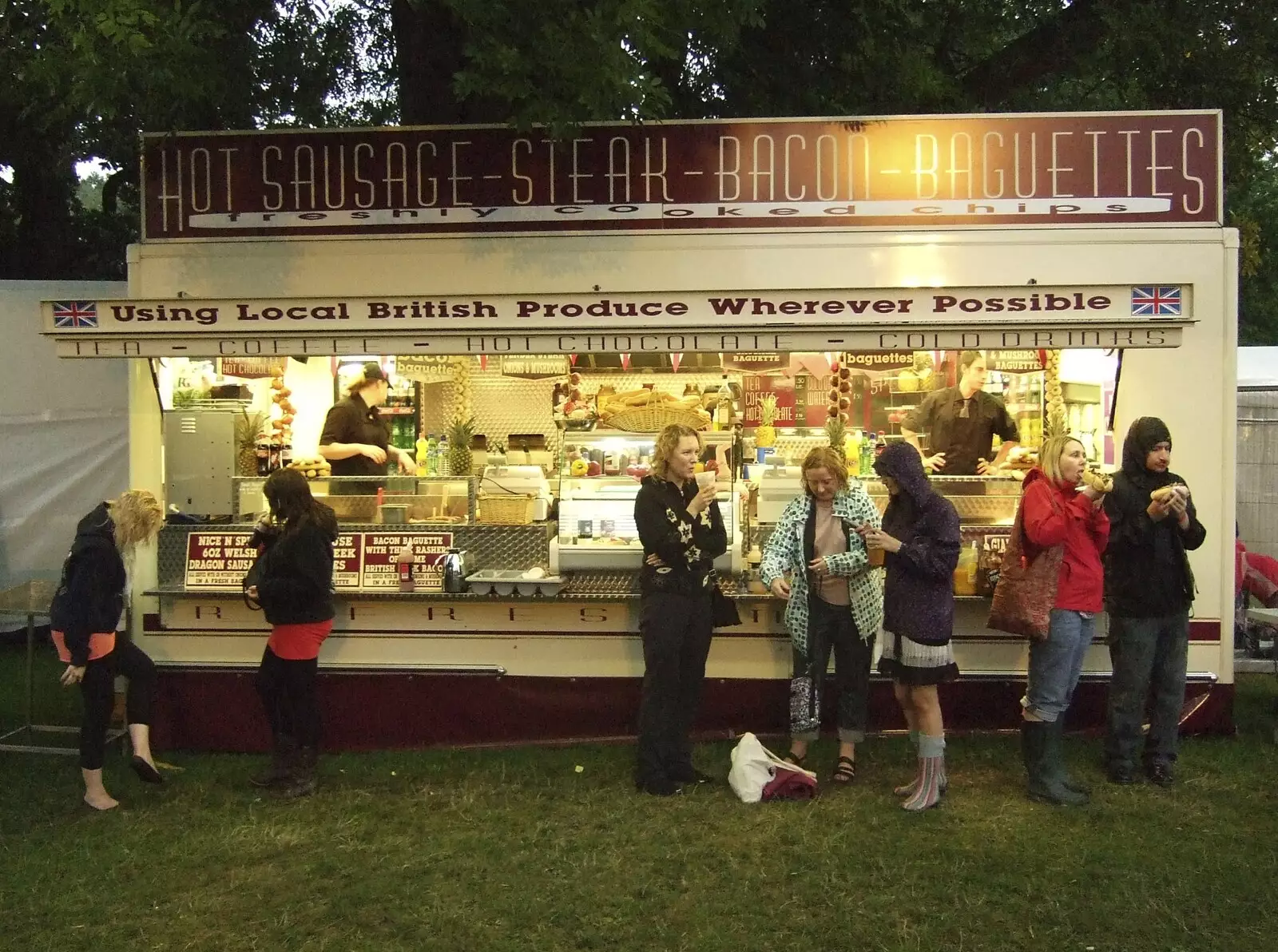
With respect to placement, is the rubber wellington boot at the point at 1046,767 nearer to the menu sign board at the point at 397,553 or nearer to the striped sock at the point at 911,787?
the striped sock at the point at 911,787

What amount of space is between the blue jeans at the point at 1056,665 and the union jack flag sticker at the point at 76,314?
5.03 m

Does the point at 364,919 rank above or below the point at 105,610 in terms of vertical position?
below

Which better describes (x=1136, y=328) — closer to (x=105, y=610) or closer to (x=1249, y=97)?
(x=105, y=610)

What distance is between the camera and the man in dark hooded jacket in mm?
6316

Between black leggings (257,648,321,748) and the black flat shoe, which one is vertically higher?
black leggings (257,648,321,748)

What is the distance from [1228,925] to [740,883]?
1845mm

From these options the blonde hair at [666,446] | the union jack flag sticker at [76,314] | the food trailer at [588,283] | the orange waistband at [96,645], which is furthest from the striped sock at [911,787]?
the union jack flag sticker at [76,314]

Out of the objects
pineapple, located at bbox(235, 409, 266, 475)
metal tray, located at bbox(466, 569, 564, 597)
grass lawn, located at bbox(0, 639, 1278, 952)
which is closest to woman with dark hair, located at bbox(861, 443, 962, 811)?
grass lawn, located at bbox(0, 639, 1278, 952)

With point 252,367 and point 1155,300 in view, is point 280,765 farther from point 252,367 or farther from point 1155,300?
point 1155,300

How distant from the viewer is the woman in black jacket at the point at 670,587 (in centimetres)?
626

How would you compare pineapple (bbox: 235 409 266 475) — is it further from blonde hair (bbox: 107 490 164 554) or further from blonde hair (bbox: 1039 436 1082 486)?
blonde hair (bbox: 1039 436 1082 486)

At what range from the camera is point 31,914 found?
502 centimetres

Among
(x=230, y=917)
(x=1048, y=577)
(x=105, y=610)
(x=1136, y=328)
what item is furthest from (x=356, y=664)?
(x=1136, y=328)

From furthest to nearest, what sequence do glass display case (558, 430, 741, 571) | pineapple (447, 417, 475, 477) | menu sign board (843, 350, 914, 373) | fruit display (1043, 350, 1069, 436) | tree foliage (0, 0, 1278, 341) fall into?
1. menu sign board (843, 350, 914, 373)
2. pineapple (447, 417, 475, 477)
3. fruit display (1043, 350, 1069, 436)
4. glass display case (558, 430, 741, 571)
5. tree foliage (0, 0, 1278, 341)
